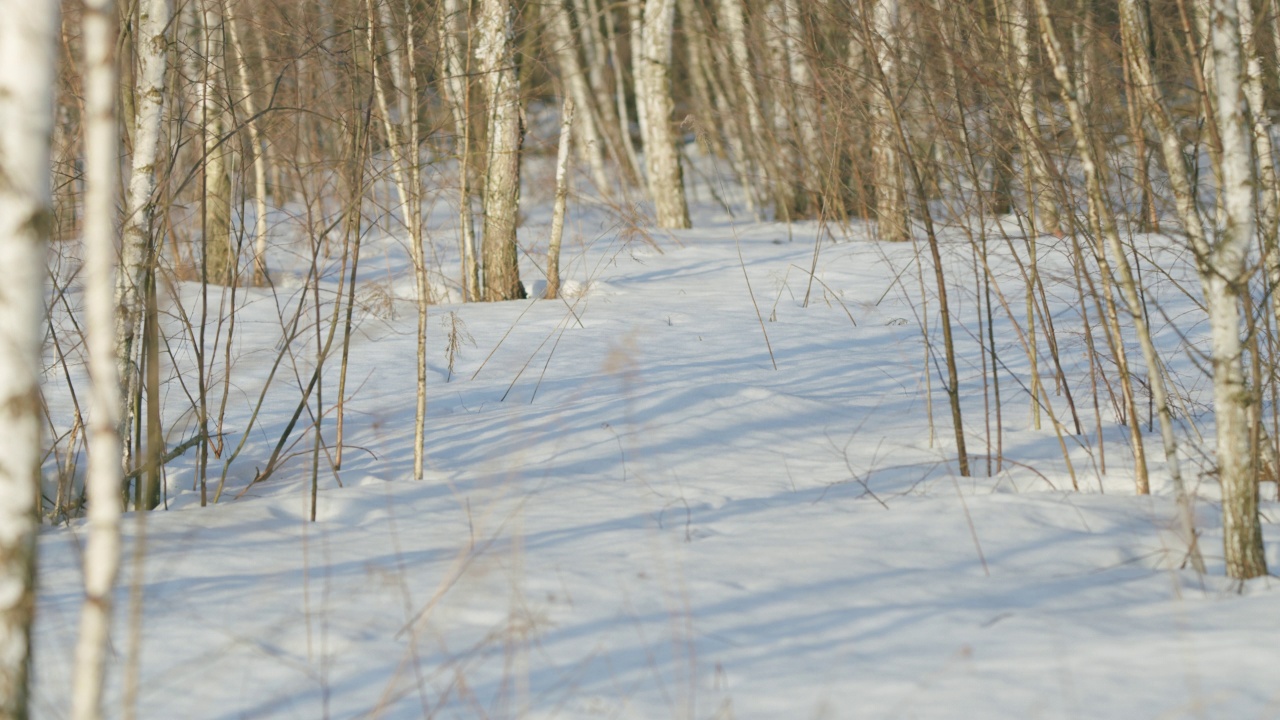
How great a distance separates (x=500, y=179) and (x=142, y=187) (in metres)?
4.18

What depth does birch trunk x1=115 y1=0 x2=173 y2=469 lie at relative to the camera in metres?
3.63

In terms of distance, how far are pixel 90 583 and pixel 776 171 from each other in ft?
39.4

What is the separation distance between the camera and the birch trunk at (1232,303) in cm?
274

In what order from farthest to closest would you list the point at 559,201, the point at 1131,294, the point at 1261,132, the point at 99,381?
the point at 559,201
the point at 1261,132
the point at 1131,294
the point at 99,381

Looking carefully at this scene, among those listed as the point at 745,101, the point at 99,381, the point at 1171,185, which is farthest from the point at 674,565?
the point at 745,101

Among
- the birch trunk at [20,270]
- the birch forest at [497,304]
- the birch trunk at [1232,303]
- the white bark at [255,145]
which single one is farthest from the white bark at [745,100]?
the birch trunk at [20,270]

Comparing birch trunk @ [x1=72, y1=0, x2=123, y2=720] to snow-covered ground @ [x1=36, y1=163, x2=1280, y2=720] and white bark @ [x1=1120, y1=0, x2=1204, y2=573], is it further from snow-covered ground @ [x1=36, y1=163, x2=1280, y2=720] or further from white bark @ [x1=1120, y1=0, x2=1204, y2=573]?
white bark @ [x1=1120, y1=0, x2=1204, y2=573]

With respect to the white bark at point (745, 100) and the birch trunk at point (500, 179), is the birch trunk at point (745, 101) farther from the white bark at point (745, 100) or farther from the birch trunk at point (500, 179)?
the birch trunk at point (500, 179)

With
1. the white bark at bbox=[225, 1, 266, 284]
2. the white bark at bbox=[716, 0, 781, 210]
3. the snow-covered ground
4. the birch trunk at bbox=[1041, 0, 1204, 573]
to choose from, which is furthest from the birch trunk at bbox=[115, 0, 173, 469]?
the white bark at bbox=[716, 0, 781, 210]

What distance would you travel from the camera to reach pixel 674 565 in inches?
121

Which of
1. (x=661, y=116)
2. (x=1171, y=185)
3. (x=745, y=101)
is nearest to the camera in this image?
(x=1171, y=185)

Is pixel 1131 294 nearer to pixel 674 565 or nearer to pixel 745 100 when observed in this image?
pixel 674 565

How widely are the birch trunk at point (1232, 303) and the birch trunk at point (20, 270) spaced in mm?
2594

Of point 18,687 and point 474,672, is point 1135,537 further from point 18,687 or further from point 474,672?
point 18,687
